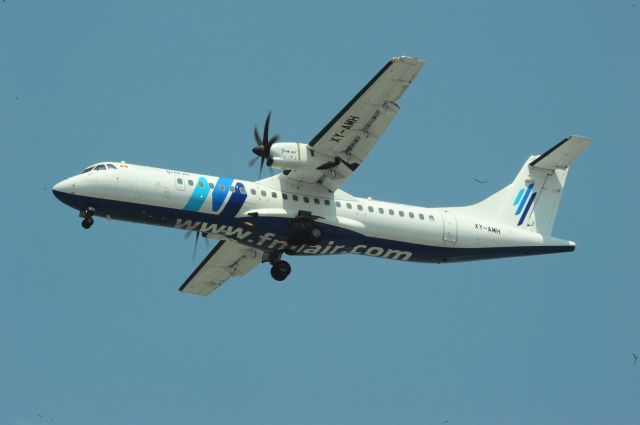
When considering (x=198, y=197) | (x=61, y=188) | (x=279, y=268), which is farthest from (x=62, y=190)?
(x=279, y=268)

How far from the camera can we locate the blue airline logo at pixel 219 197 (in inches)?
1083

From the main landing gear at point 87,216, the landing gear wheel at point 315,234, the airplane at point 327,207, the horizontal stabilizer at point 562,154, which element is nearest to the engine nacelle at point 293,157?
the airplane at point 327,207

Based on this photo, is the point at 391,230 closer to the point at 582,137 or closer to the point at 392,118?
the point at 392,118

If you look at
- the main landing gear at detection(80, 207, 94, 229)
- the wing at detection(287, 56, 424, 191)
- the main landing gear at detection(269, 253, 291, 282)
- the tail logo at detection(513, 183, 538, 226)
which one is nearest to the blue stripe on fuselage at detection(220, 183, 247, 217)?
the wing at detection(287, 56, 424, 191)

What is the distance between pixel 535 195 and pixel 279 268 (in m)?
8.09

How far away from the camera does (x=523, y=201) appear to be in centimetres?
3209

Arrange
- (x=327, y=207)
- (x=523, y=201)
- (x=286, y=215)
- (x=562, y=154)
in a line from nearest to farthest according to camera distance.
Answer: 1. (x=286, y=215)
2. (x=327, y=207)
3. (x=562, y=154)
4. (x=523, y=201)

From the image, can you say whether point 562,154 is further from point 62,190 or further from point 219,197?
point 62,190

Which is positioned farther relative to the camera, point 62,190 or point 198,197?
point 198,197

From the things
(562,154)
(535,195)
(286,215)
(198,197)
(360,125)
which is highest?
(562,154)

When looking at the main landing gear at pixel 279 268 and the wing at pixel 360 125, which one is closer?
the wing at pixel 360 125

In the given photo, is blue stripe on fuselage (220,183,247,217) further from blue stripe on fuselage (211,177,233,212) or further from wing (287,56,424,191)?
wing (287,56,424,191)

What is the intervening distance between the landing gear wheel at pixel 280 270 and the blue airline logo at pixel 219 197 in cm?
259

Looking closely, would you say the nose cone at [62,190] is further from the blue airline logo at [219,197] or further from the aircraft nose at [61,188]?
the blue airline logo at [219,197]
